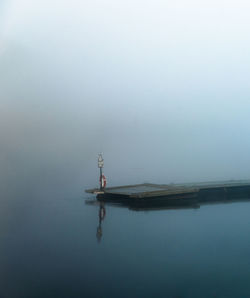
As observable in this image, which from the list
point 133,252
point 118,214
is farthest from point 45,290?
point 118,214

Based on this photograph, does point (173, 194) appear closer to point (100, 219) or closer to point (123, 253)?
point (100, 219)

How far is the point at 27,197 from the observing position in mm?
13430

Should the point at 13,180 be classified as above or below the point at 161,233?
above

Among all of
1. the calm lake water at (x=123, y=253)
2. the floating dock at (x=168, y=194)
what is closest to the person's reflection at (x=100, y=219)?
the calm lake water at (x=123, y=253)

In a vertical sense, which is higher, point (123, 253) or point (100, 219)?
point (100, 219)

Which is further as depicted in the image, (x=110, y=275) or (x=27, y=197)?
(x=27, y=197)

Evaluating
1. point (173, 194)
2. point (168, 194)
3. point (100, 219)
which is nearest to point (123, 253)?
point (100, 219)

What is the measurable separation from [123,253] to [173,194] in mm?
6214

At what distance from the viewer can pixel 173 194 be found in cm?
1255

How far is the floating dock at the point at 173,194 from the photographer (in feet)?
39.0

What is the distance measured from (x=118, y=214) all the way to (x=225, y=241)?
3245 millimetres

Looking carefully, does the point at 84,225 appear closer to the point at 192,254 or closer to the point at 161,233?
the point at 161,233

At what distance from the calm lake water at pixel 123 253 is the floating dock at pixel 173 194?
1154mm

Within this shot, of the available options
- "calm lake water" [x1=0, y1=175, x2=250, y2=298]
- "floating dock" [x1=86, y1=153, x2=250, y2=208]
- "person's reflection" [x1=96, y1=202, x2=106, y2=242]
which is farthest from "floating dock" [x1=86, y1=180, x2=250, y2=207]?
"calm lake water" [x1=0, y1=175, x2=250, y2=298]
